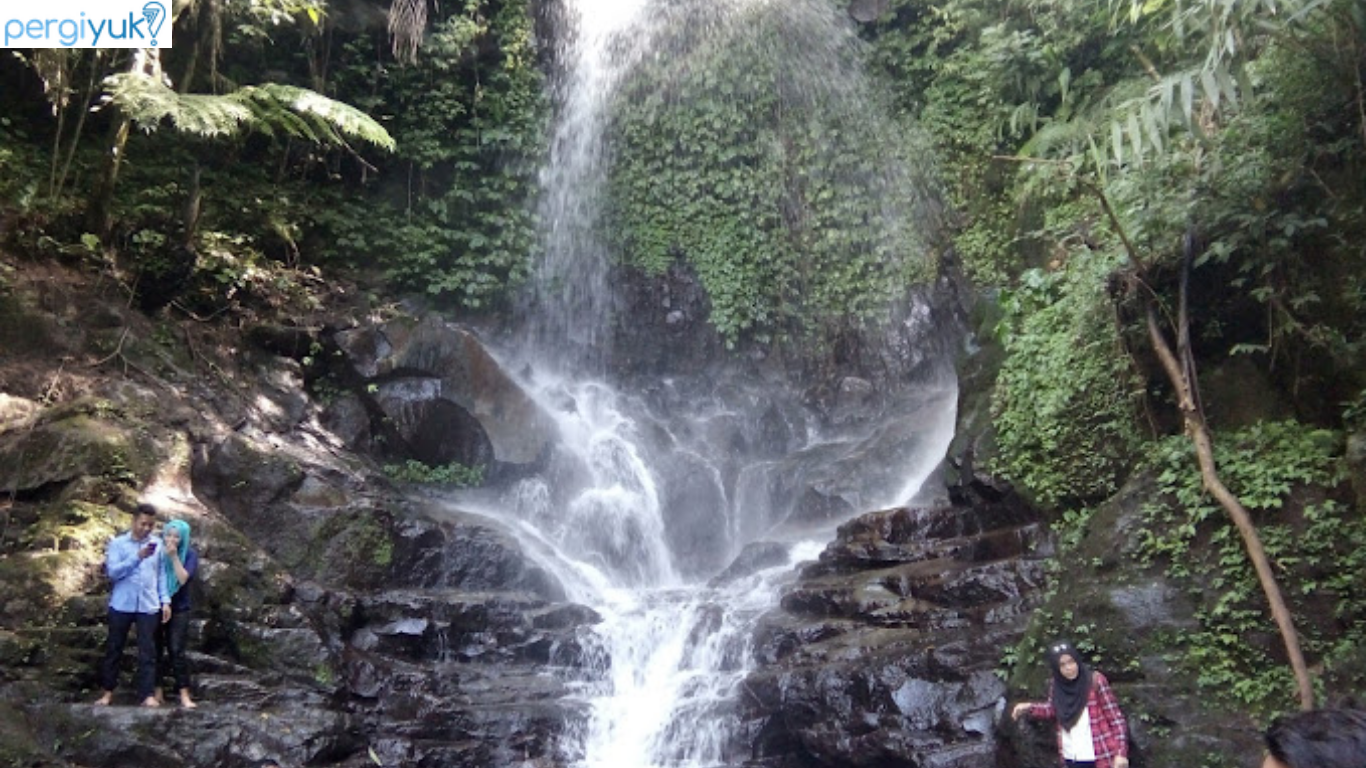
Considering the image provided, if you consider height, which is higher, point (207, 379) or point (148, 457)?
point (207, 379)

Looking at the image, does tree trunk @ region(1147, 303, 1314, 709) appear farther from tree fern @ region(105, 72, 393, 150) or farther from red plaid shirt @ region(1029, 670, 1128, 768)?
tree fern @ region(105, 72, 393, 150)

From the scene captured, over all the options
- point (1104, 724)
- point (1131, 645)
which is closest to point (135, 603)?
point (1104, 724)

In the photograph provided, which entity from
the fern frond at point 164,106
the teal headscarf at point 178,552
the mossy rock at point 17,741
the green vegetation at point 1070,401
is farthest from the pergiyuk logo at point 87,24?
the green vegetation at point 1070,401

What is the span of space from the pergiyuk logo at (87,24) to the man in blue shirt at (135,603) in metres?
5.76

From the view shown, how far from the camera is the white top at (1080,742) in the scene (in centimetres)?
611

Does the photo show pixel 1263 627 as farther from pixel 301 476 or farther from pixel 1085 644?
pixel 301 476

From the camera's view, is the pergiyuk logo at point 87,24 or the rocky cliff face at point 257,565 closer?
the rocky cliff face at point 257,565

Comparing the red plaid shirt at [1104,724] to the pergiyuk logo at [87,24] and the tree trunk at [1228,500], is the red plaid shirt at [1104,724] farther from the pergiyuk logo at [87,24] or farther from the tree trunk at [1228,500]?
the pergiyuk logo at [87,24]

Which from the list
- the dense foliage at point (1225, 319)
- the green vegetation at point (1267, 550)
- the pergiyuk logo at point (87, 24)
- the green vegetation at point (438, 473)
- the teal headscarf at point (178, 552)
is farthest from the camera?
the green vegetation at point (438, 473)

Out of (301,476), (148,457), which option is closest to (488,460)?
(301,476)

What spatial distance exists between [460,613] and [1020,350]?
5967 millimetres

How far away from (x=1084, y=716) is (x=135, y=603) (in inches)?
258

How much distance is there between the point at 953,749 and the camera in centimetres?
743

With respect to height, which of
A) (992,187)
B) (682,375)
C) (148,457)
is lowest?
(148,457)
